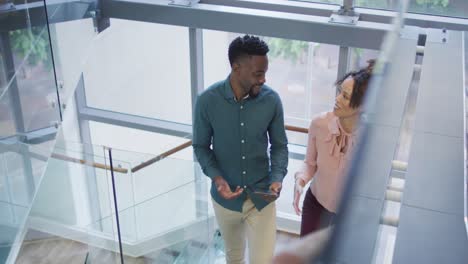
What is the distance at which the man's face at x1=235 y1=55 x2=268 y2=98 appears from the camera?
2.76 m

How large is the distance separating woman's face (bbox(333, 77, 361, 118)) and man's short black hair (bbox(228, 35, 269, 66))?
45cm

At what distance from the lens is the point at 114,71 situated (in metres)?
5.93

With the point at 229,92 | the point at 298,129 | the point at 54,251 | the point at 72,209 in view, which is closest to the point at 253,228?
the point at 229,92

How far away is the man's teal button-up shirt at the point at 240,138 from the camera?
2887 mm

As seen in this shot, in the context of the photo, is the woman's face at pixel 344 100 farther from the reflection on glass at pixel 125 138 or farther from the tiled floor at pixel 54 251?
the reflection on glass at pixel 125 138

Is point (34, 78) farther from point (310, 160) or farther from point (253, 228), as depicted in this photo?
point (310, 160)

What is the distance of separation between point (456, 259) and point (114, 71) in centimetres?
511

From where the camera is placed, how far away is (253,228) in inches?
120

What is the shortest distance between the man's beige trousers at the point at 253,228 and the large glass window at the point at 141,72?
2.27 metres

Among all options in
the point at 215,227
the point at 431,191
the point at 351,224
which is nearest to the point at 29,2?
the point at 215,227

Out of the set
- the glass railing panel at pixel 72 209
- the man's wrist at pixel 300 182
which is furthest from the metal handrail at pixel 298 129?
the man's wrist at pixel 300 182

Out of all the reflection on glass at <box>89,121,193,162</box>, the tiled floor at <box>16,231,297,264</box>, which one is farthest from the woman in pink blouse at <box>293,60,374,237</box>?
the reflection on glass at <box>89,121,193,162</box>

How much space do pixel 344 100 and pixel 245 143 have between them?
1.98ft

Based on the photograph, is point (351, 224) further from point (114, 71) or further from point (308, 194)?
point (114, 71)
